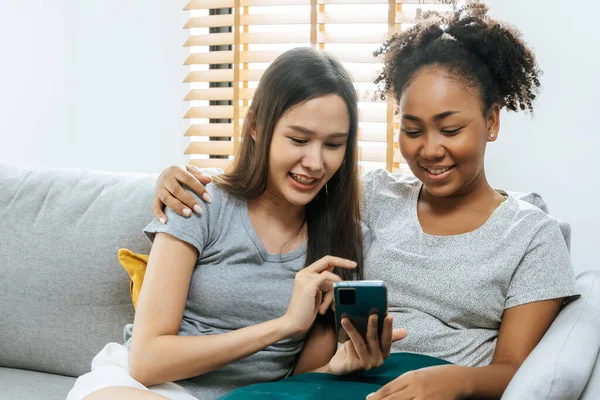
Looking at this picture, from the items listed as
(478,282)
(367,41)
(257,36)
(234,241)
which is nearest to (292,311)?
(234,241)

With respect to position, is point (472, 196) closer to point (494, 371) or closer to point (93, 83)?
point (494, 371)

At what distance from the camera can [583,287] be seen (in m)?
1.50

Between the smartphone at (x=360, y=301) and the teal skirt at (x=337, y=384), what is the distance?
0.35ft

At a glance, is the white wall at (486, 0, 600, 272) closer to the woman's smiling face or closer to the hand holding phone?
the woman's smiling face

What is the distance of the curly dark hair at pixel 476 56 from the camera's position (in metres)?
1.44

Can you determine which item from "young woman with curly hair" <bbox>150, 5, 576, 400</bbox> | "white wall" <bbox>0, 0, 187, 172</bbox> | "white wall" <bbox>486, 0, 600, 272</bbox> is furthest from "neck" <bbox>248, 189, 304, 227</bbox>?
"white wall" <bbox>0, 0, 187, 172</bbox>

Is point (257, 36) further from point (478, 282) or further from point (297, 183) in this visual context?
point (478, 282)

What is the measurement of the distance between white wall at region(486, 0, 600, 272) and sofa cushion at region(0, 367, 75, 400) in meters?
1.46

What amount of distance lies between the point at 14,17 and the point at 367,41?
153cm

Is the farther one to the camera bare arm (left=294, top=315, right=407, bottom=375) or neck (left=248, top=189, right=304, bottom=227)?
neck (left=248, top=189, right=304, bottom=227)

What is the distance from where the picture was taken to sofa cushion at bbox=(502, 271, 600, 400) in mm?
1133

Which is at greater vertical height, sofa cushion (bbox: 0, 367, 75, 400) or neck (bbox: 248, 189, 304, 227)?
neck (bbox: 248, 189, 304, 227)

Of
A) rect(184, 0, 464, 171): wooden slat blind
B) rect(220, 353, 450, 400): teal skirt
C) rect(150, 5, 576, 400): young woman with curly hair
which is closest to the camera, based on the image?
rect(220, 353, 450, 400): teal skirt

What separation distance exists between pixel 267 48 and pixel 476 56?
1671mm
